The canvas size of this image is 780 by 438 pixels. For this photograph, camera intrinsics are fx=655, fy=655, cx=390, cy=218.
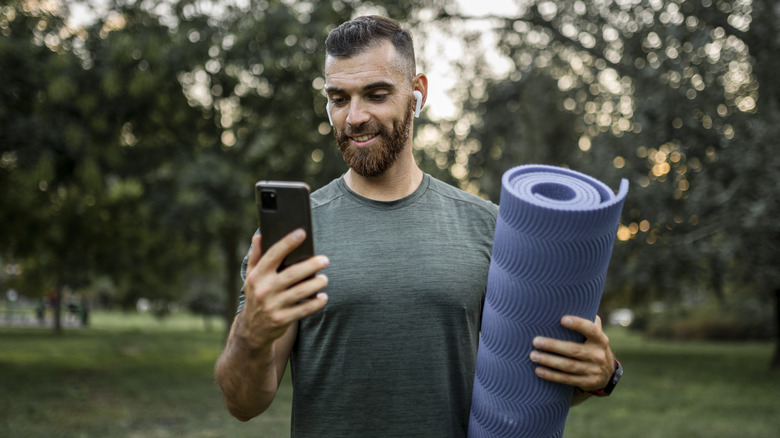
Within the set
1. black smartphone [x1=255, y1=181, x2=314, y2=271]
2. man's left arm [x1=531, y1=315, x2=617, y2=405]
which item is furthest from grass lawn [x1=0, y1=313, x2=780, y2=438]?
black smartphone [x1=255, y1=181, x2=314, y2=271]

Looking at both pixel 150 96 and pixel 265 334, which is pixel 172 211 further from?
pixel 265 334

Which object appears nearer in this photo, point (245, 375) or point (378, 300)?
point (245, 375)

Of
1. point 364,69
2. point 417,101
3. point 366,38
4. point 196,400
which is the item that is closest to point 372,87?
point 364,69

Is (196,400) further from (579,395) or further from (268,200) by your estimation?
(268,200)

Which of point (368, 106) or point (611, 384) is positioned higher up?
point (368, 106)

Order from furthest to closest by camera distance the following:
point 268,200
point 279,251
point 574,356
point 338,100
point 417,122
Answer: point 417,122
point 338,100
point 574,356
point 268,200
point 279,251

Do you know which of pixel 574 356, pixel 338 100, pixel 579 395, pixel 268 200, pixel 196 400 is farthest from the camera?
pixel 196 400

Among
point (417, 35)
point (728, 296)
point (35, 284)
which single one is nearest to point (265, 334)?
point (417, 35)

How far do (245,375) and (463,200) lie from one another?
96 cm

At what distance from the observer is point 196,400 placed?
35.7 ft

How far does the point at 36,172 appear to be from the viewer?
30.9ft

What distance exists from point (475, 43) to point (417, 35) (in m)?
1.69

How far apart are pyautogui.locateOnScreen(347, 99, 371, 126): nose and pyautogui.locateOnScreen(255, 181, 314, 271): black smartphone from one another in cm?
57

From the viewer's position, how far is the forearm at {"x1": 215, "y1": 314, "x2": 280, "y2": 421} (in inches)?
66.0
